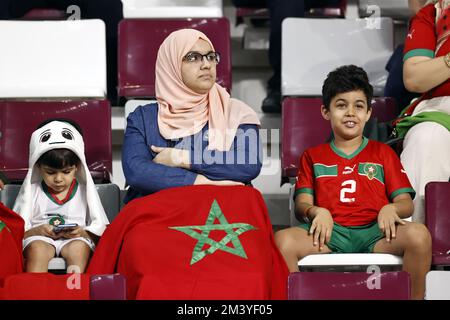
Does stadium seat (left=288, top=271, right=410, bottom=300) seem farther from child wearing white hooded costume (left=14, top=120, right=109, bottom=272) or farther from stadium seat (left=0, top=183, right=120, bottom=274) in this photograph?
stadium seat (left=0, top=183, right=120, bottom=274)

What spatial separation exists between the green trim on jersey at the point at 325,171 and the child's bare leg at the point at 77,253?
647 mm

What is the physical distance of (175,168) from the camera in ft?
10.0

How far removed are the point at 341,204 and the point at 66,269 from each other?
748 mm

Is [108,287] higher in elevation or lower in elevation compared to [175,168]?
lower

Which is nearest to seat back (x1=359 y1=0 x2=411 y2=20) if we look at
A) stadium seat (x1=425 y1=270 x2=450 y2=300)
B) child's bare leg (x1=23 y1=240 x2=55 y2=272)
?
stadium seat (x1=425 y1=270 x2=450 y2=300)

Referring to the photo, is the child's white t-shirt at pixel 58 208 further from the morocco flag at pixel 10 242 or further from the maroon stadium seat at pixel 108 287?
the maroon stadium seat at pixel 108 287

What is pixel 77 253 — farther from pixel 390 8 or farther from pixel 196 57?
pixel 390 8

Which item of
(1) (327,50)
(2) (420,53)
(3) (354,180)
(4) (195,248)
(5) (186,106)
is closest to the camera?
(4) (195,248)

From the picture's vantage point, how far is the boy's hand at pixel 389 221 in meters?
2.84

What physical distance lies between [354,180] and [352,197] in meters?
0.05

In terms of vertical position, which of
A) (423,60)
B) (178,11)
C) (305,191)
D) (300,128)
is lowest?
(305,191)

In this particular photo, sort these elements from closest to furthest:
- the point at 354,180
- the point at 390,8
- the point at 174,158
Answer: the point at 354,180, the point at 174,158, the point at 390,8

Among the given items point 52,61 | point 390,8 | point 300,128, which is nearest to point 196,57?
point 300,128
